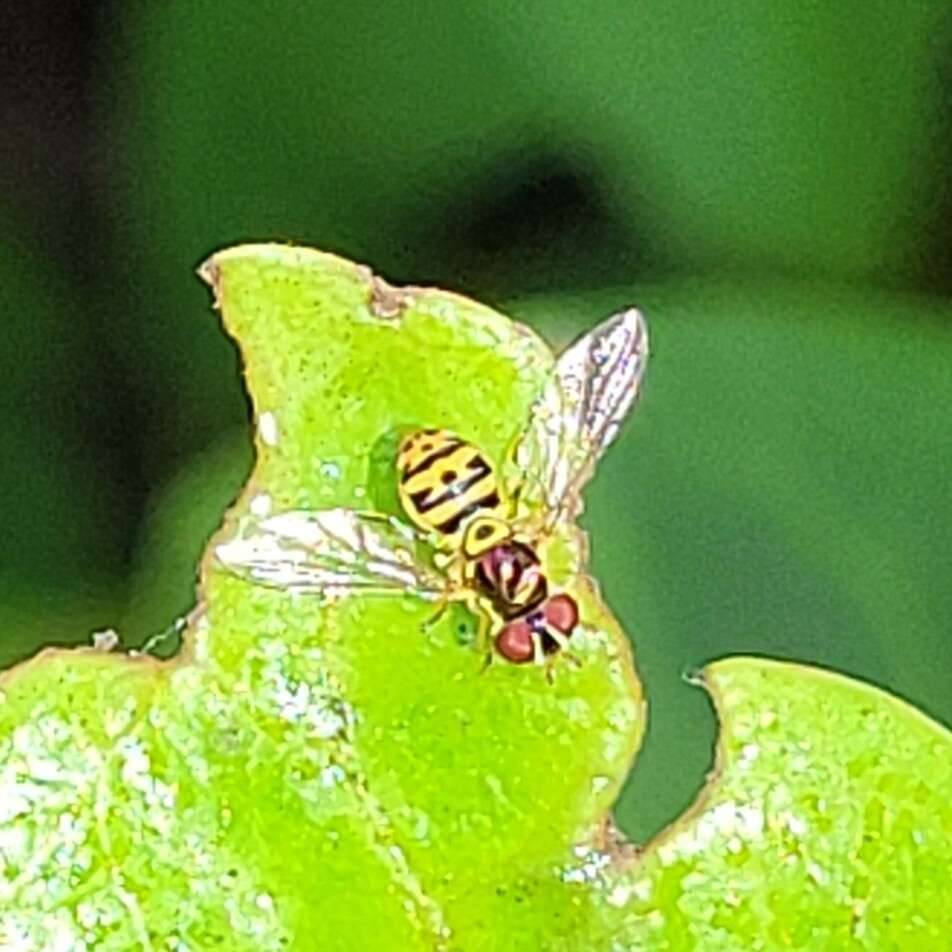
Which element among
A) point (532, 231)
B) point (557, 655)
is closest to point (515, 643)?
point (557, 655)

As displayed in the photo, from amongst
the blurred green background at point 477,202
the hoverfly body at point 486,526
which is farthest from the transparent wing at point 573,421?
the blurred green background at point 477,202

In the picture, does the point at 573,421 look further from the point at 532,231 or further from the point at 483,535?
the point at 532,231

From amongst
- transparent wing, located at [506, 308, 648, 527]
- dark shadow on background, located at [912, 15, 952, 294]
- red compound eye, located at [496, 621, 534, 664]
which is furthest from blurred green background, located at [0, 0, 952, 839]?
red compound eye, located at [496, 621, 534, 664]

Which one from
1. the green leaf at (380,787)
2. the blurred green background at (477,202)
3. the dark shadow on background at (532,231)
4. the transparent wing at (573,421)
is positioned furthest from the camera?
the dark shadow on background at (532,231)

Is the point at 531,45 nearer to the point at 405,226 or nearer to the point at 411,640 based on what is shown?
the point at 405,226

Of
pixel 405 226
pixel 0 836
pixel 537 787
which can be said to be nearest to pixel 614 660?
pixel 537 787

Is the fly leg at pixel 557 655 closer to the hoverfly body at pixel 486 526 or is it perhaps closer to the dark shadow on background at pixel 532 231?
the hoverfly body at pixel 486 526

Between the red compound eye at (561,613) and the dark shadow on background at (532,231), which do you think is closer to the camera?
the red compound eye at (561,613)
